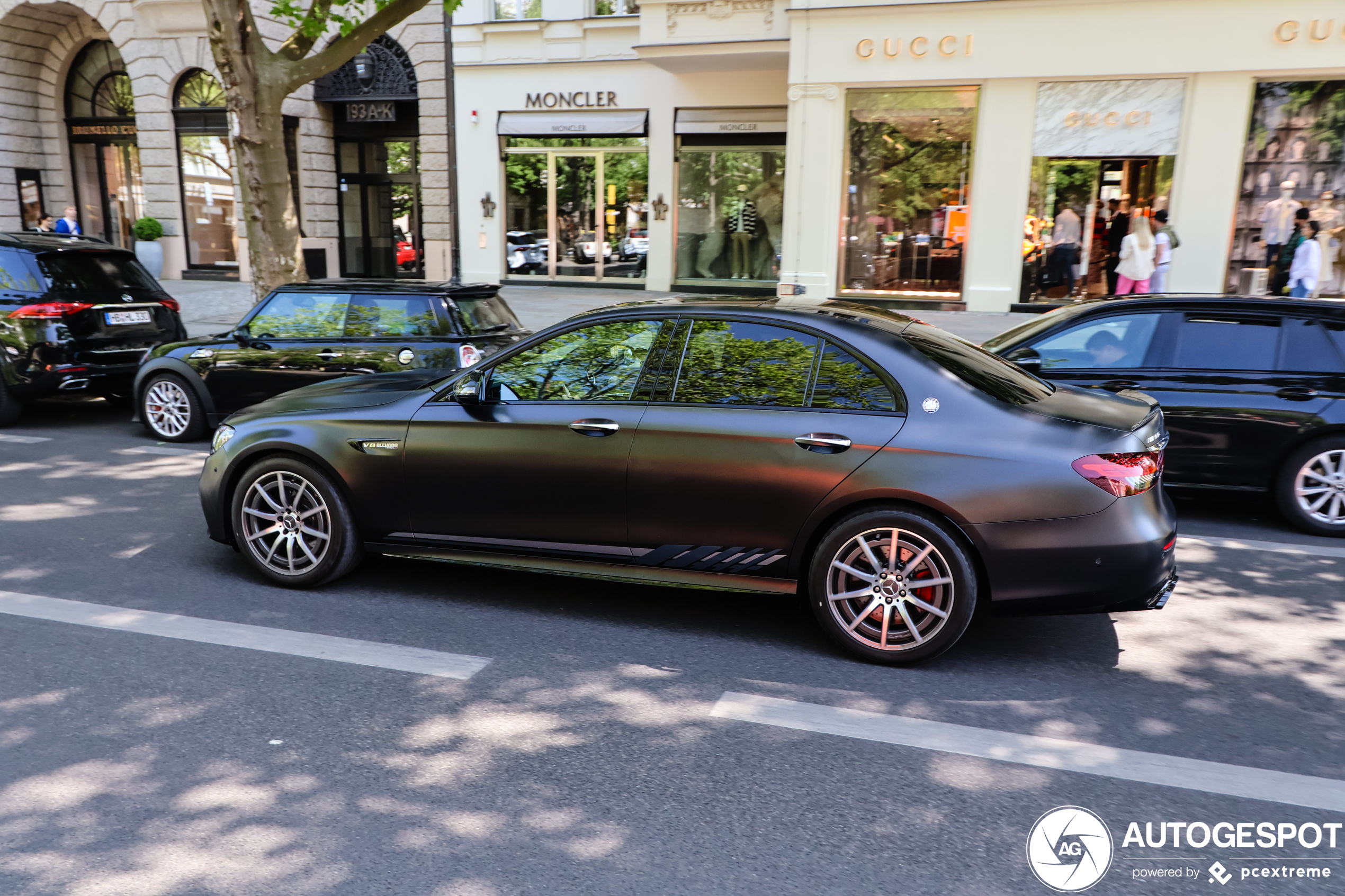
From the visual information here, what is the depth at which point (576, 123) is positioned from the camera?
2077 cm

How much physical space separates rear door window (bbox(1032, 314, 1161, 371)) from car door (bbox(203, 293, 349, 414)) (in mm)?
5716

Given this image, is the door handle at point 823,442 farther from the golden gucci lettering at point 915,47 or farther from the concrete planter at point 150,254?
the concrete planter at point 150,254

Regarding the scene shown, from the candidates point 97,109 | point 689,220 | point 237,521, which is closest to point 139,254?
point 97,109

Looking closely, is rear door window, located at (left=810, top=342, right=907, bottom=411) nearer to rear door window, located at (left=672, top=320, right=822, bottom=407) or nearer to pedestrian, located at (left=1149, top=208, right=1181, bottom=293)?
rear door window, located at (left=672, top=320, right=822, bottom=407)

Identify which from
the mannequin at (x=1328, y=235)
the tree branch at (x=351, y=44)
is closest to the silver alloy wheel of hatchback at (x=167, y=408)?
the tree branch at (x=351, y=44)

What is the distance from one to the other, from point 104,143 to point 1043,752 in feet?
98.2

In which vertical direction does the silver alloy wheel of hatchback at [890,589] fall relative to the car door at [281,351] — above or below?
below

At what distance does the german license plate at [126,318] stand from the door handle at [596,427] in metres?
7.20

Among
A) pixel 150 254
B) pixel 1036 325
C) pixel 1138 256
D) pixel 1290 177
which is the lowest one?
pixel 1036 325

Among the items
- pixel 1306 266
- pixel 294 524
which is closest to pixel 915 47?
pixel 1306 266

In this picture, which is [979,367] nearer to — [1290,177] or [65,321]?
[65,321]

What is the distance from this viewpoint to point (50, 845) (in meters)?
3.02

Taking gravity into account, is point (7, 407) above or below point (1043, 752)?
above

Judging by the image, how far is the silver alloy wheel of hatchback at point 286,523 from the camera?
17.3 feet
